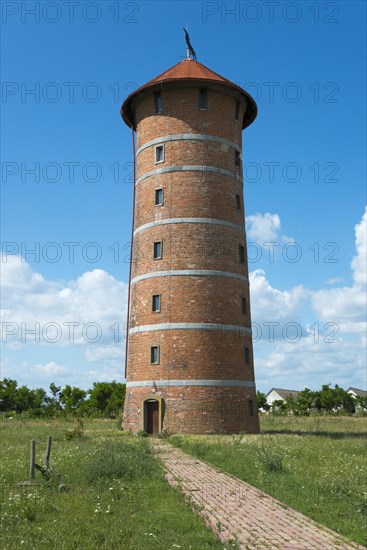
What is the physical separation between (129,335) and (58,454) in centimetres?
1223

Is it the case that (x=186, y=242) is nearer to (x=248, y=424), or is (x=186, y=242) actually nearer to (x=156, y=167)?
(x=156, y=167)

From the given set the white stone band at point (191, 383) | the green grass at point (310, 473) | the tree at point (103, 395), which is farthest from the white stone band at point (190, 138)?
the tree at point (103, 395)

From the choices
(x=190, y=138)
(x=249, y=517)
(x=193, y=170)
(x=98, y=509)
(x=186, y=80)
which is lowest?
(x=249, y=517)

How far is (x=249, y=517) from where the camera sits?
9.85 m

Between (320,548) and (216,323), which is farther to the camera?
(216,323)

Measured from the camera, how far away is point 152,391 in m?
26.5

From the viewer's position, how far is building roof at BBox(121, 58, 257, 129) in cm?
2928

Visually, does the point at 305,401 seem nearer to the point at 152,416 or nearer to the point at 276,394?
the point at 276,394

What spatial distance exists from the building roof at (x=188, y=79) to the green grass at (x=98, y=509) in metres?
20.6

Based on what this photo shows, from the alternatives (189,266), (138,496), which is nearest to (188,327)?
(189,266)

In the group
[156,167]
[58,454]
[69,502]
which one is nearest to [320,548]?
[69,502]

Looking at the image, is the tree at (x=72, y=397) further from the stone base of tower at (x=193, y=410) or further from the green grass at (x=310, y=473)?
the green grass at (x=310, y=473)

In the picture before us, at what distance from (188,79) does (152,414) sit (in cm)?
1716

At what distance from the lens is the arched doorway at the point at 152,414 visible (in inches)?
1031
